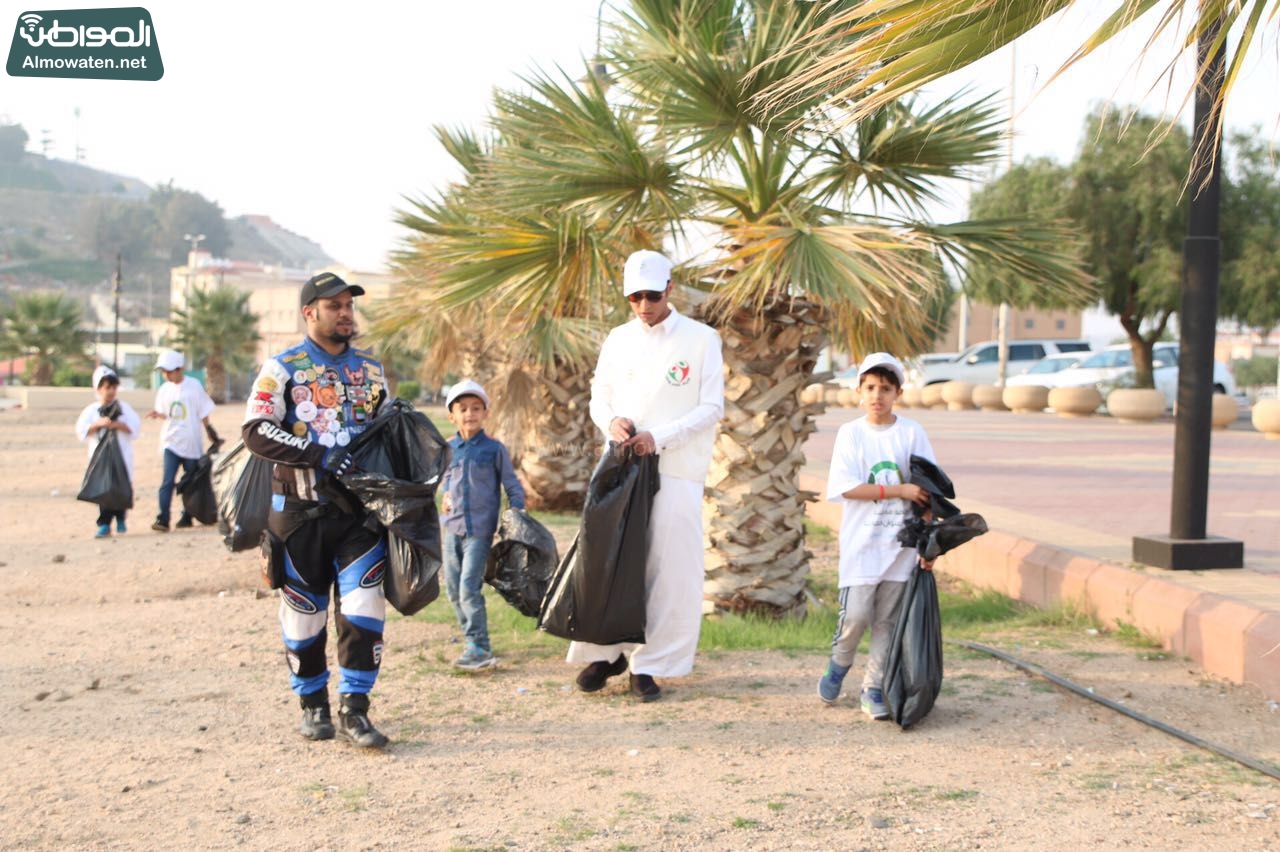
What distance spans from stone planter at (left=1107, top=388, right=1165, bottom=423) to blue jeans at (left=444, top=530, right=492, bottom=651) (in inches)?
775

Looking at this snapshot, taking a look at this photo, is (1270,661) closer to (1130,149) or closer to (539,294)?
(539,294)

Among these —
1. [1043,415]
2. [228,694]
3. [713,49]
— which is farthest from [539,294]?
[1043,415]

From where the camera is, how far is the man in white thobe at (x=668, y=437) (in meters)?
5.42

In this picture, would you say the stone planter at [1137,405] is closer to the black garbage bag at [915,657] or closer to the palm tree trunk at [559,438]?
the palm tree trunk at [559,438]

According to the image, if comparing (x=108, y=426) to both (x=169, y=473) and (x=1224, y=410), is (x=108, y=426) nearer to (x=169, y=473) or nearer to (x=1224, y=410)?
(x=169, y=473)

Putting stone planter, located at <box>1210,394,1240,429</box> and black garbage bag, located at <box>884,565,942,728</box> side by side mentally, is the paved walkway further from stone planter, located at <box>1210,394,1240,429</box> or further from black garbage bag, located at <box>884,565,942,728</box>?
black garbage bag, located at <box>884,565,942,728</box>

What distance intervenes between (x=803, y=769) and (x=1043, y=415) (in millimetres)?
24393

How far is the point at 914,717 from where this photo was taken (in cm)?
495

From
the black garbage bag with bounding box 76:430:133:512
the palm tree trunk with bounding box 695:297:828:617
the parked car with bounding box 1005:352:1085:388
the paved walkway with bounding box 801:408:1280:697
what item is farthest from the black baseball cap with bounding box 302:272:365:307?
the parked car with bounding box 1005:352:1085:388

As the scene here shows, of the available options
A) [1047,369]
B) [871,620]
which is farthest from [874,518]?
[1047,369]

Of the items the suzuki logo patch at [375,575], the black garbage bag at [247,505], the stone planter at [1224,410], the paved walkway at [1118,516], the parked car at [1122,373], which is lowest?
the paved walkway at [1118,516]

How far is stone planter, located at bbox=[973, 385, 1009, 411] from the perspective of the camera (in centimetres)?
3030

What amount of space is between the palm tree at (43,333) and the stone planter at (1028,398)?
3687cm

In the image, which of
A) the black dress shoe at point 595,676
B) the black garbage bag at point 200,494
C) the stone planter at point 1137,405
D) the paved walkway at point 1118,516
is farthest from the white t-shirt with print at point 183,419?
the stone planter at point 1137,405
